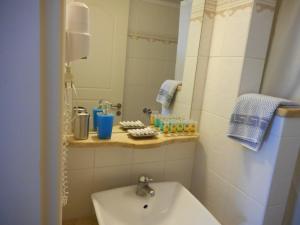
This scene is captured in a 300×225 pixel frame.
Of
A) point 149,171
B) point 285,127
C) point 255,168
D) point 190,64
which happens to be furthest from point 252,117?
point 149,171

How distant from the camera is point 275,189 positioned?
968 mm

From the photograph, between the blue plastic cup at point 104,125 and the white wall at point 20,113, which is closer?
the white wall at point 20,113

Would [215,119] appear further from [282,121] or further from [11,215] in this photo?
[11,215]

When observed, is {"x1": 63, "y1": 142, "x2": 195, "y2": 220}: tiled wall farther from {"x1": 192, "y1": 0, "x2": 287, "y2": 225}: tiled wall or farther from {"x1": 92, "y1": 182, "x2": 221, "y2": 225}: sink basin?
{"x1": 192, "y1": 0, "x2": 287, "y2": 225}: tiled wall

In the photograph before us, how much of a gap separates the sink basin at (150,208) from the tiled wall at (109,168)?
7cm

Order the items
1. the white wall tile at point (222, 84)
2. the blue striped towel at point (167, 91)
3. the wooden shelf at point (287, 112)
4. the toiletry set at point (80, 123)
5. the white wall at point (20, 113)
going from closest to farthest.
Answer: the white wall at point (20, 113) → the wooden shelf at point (287, 112) → the toiletry set at point (80, 123) → the white wall tile at point (222, 84) → the blue striped towel at point (167, 91)

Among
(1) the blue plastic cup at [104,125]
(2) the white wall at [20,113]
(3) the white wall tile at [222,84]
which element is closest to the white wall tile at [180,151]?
(3) the white wall tile at [222,84]

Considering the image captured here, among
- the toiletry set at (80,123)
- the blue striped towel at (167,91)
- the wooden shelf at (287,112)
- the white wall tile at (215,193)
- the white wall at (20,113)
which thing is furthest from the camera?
the blue striped towel at (167,91)

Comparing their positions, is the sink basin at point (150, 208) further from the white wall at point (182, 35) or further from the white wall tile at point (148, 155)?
the white wall at point (182, 35)

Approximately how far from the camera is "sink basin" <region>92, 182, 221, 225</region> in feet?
3.36

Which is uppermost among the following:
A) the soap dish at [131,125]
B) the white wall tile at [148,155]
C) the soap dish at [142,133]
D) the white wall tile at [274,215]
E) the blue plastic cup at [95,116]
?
the blue plastic cup at [95,116]

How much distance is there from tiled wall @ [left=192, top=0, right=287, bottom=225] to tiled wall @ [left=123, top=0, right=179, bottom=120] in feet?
0.62

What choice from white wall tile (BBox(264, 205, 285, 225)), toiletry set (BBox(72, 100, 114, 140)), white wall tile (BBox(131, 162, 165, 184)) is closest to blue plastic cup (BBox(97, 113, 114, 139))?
toiletry set (BBox(72, 100, 114, 140))

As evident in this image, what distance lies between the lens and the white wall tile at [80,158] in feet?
3.41
